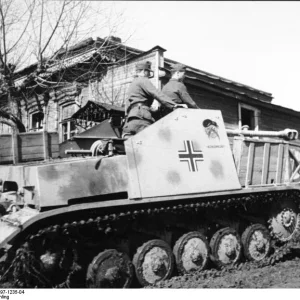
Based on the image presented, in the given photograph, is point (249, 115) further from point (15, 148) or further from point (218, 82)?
point (15, 148)

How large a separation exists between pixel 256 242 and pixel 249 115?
10992 millimetres

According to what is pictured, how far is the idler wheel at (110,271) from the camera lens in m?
4.39

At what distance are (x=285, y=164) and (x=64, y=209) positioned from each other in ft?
13.1

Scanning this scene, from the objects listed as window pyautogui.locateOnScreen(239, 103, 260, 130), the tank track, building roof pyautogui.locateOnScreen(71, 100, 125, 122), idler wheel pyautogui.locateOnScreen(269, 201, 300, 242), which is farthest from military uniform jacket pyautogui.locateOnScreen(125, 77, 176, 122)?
window pyautogui.locateOnScreen(239, 103, 260, 130)

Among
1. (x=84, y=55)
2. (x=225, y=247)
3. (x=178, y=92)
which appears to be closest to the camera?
(x=225, y=247)

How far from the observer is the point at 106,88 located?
506 inches

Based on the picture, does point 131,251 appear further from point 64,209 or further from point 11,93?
point 11,93

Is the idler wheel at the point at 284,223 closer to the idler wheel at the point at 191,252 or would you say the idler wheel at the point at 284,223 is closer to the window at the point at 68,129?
the idler wheel at the point at 191,252

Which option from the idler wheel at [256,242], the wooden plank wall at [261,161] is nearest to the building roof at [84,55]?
the wooden plank wall at [261,161]

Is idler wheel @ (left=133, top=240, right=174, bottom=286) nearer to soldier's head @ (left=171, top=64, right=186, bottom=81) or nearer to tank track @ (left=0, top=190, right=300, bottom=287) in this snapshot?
tank track @ (left=0, top=190, right=300, bottom=287)

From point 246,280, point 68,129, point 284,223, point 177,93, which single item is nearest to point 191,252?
point 246,280

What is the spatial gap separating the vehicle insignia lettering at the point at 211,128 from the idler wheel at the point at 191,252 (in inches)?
54.8

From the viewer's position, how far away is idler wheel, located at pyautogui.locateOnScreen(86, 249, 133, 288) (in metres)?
4.39

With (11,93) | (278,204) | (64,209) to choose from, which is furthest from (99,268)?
(11,93)
